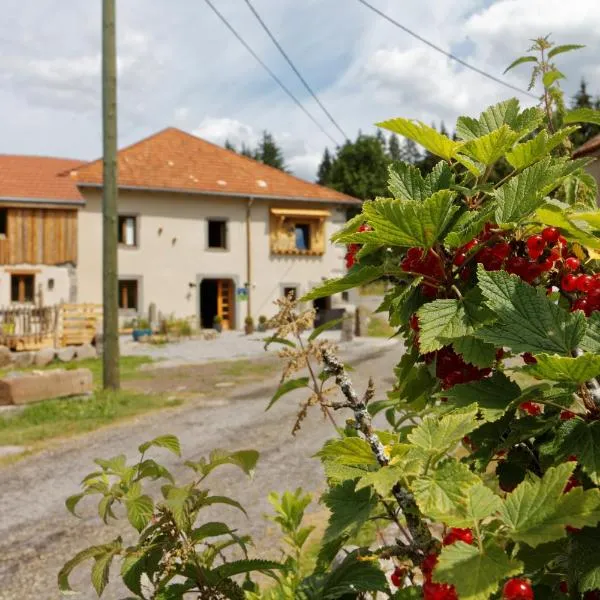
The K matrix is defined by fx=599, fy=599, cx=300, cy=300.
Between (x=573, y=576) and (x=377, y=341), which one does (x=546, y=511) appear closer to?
(x=573, y=576)

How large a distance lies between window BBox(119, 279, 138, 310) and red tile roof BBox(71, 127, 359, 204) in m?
3.81

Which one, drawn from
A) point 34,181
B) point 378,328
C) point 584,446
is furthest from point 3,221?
point 584,446

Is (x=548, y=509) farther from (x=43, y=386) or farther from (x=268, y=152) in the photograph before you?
(x=268, y=152)

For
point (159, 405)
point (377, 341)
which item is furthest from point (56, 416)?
point (377, 341)

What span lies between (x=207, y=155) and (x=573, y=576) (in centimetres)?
2769

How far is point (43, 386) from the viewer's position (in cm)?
939

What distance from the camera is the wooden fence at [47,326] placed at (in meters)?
17.9

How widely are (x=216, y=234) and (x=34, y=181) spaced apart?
7.39m

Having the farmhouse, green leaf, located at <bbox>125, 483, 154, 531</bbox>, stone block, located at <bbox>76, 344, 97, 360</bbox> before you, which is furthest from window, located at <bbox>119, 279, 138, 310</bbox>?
green leaf, located at <bbox>125, 483, 154, 531</bbox>

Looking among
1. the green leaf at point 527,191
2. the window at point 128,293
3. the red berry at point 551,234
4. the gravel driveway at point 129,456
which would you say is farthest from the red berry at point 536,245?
the window at point 128,293

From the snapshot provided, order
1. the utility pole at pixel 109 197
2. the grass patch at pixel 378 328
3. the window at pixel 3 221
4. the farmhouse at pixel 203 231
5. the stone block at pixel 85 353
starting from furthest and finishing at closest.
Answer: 1. the farmhouse at pixel 203 231
2. the window at pixel 3 221
3. the grass patch at pixel 378 328
4. the stone block at pixel 85 353
5. the utility pole at pixel 109 197

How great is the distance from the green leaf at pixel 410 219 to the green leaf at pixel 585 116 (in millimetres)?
426

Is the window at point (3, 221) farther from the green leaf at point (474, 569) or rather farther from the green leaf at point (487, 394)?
the green leaf at point (474, 569)

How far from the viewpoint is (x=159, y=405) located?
927 centimetres
